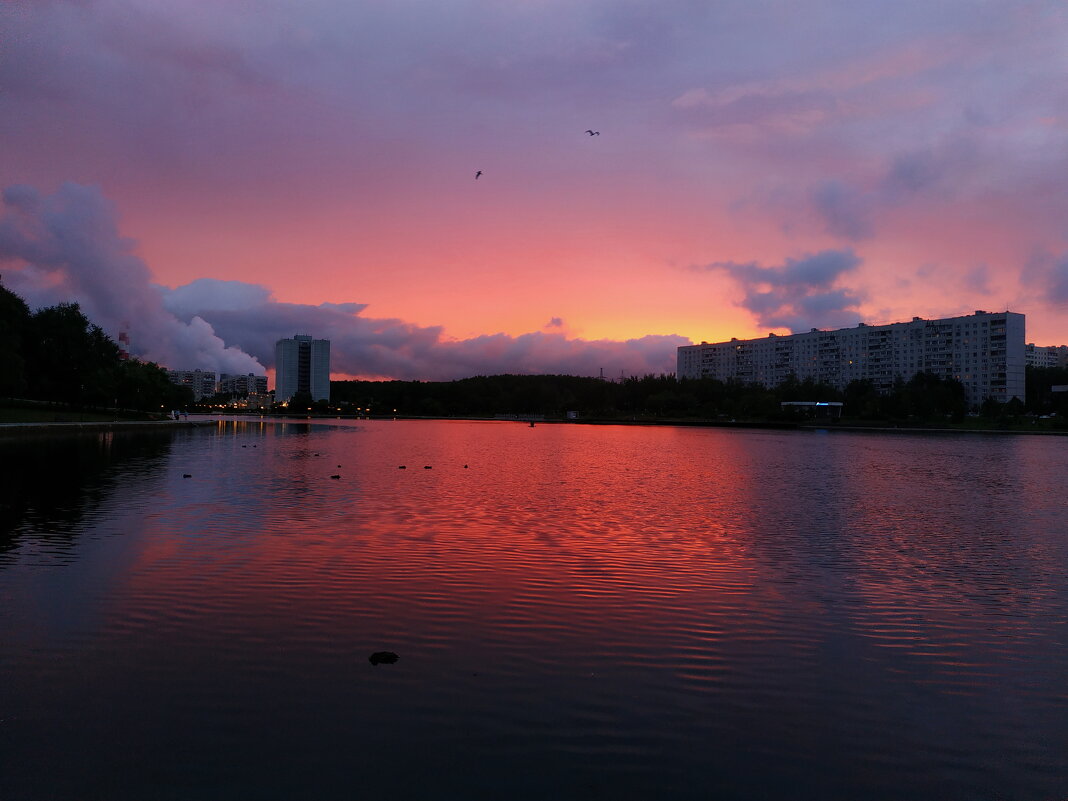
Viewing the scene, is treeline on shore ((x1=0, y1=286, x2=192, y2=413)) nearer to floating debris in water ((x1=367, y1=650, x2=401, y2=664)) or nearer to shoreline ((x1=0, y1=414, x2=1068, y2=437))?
shoreline ((x1=0, y1=414, x2=1068, y2=437))

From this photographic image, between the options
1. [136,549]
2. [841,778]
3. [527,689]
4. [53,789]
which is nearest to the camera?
[53,789]

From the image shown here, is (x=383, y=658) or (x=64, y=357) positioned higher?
(x=64, y=357)

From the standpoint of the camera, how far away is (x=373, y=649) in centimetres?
1046

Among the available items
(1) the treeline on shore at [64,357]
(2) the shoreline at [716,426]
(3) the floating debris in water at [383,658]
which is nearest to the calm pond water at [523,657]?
(3) the floating debris in water at [383,658]

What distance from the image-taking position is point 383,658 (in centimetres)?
987

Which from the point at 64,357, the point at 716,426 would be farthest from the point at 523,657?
the point at 716,426

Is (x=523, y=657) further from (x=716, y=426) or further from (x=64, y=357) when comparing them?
(x=716, y=426)

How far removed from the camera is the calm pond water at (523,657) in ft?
23.2

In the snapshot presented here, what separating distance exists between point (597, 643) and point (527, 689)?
2158mm

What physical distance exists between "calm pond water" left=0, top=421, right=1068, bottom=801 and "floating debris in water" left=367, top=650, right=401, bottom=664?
16 centimetres

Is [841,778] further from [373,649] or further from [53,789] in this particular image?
[53,789]

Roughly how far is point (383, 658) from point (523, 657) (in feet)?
6.45

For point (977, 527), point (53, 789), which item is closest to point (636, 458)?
point (977, 527)

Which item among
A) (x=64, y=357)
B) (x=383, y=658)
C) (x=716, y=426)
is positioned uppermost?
(x=64, y=357)
